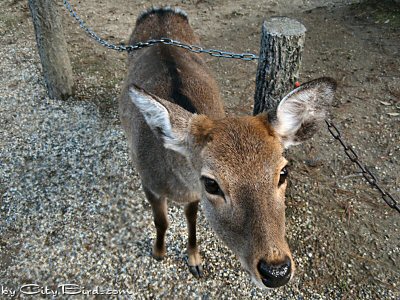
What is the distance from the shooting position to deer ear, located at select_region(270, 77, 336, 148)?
2.36m

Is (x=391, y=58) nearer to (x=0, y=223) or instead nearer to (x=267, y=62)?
(x=267, y=62)

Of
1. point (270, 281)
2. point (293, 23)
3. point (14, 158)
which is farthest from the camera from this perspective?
point (14, 158)

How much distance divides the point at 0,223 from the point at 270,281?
3.33 m

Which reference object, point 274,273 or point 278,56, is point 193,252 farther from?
point 278,56

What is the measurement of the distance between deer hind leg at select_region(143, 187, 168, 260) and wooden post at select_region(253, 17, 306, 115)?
1376mm

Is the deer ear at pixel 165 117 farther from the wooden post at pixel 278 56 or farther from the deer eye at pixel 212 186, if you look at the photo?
the wooden post at pixel 278 56

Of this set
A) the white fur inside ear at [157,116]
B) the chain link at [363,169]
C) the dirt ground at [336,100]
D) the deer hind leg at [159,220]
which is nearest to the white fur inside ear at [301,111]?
the chain link at [363,169]

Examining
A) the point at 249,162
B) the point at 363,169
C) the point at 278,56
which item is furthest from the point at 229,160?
the point at 278,56

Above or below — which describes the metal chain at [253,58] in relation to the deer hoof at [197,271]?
above

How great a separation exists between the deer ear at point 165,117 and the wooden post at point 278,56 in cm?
114

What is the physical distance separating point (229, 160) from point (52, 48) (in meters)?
4.17

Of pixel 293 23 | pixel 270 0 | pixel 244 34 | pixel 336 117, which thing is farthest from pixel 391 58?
pixel 293 23

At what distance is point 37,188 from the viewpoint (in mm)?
4434

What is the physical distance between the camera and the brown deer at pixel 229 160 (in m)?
2.05
